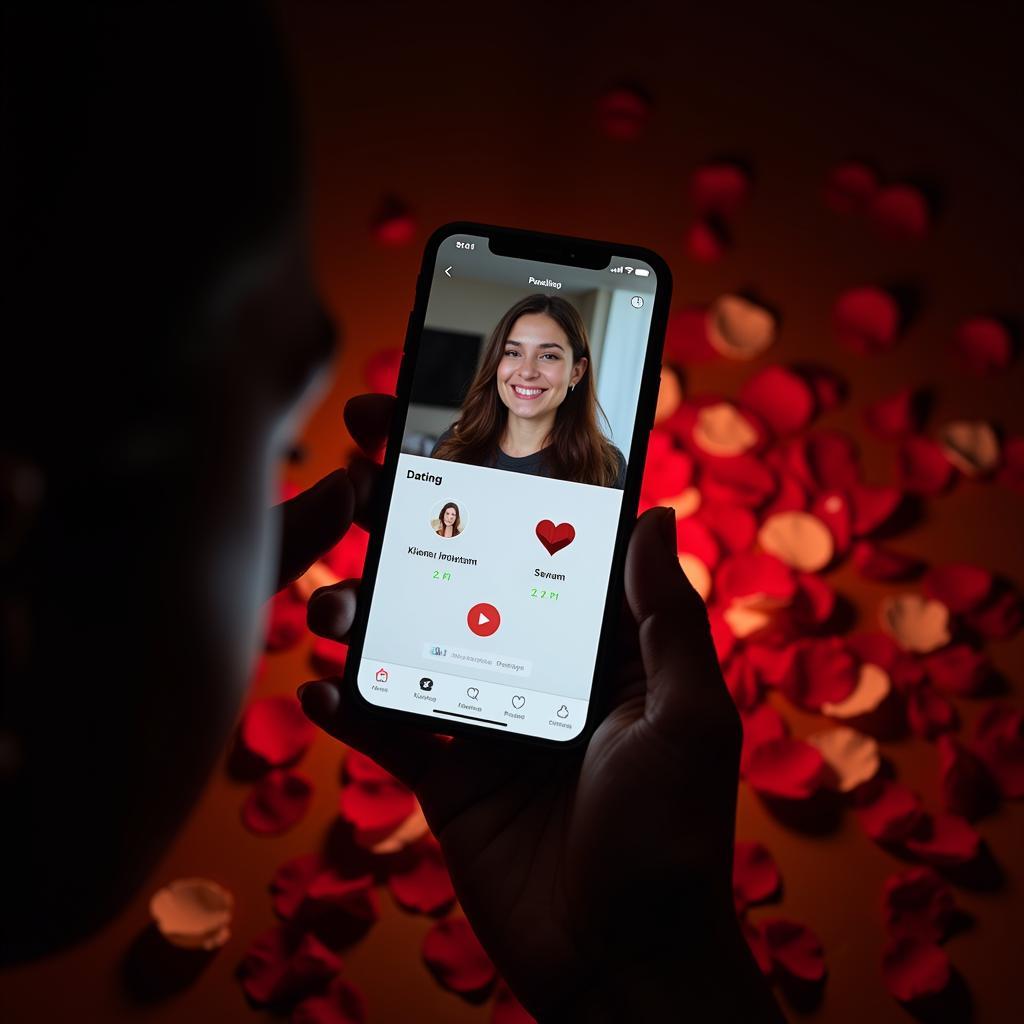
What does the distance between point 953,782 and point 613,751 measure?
1.49ft

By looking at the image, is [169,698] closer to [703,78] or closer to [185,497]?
[185,497]

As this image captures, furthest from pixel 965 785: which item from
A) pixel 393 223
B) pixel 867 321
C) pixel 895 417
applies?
pixel 393 223

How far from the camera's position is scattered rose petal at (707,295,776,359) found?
3.46 ft

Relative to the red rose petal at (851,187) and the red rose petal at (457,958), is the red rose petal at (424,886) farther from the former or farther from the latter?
the red rose petal at (851,187)

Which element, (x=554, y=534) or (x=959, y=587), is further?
(x=959, y=587)

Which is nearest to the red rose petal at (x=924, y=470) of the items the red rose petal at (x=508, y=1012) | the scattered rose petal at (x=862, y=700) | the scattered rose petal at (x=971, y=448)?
the scattered rose petal at (x=971, y=448)

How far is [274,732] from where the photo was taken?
0.91m

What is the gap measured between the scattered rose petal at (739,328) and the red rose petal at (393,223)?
0.36 m

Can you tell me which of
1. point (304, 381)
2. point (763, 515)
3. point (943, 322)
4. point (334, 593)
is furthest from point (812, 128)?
point (304, 381)

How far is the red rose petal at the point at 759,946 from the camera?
864mm

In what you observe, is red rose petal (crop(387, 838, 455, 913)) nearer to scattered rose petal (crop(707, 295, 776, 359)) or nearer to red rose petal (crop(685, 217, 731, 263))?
scattered rose petal (crop(707, 295, 776, 359))

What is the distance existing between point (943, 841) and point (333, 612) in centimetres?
63

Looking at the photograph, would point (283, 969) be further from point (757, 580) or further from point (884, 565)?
point (884, 565)

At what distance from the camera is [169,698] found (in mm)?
291
